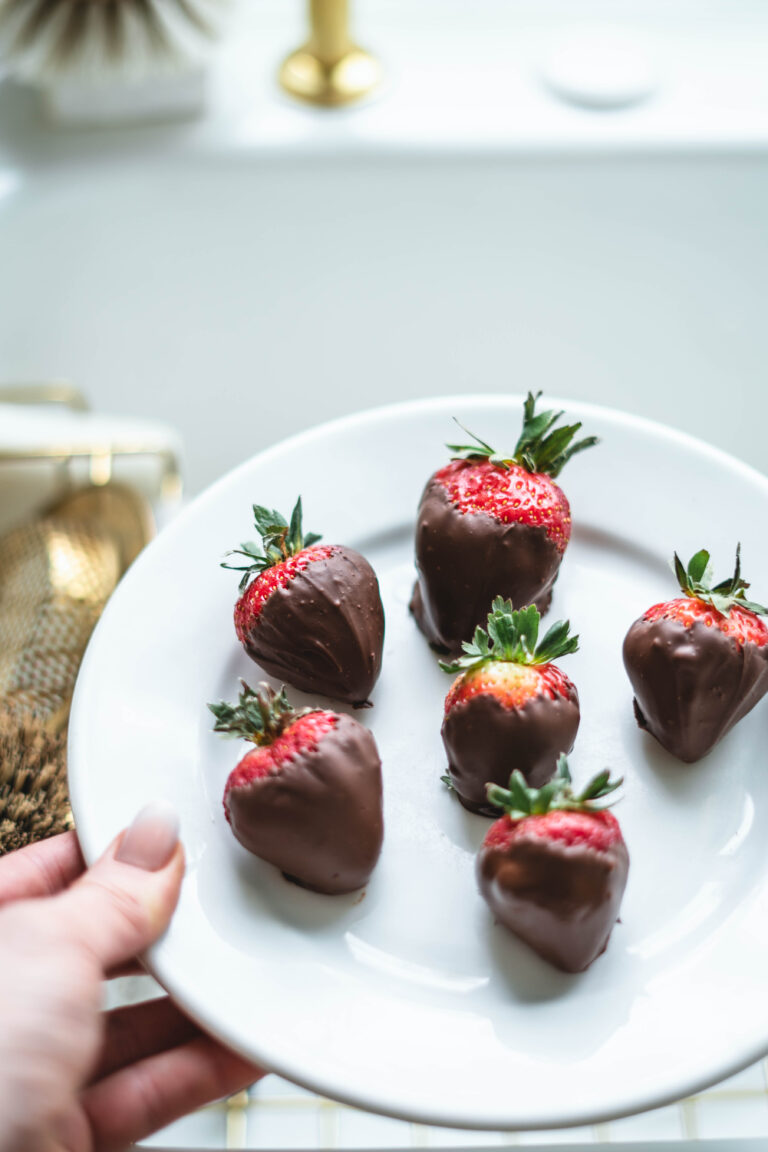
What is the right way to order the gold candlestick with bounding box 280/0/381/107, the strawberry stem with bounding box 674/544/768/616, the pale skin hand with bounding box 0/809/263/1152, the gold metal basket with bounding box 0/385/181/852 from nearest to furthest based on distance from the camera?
the pale skin hand with bounding box 0/809/263/1152 → the strawberry stem with bounding box 674/544/768/616 → the gold metal basket with bounding box 0/385/181/852 → the gold candlestick with bounding box 280/0/381/107

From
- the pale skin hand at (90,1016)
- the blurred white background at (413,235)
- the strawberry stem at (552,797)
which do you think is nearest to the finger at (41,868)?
the pale skin hand at (90,1016)

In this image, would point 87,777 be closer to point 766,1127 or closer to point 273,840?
point 273,840

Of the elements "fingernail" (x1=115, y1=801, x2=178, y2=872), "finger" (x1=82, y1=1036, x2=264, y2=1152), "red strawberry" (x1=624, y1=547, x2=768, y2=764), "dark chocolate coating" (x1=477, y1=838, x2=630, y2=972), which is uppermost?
"red strawberry" (x1=624, y1=547, x2=768, y2=764)

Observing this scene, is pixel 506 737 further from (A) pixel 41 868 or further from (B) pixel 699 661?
(A) pixel 41 868

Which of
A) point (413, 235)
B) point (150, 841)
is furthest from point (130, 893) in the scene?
point (413, 235)

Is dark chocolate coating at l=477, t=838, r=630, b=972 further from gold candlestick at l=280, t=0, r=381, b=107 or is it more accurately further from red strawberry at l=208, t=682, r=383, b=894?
gold candlestick at l=280, t=0, r=381, b=107

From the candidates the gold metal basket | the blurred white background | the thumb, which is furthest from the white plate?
the blurred white background

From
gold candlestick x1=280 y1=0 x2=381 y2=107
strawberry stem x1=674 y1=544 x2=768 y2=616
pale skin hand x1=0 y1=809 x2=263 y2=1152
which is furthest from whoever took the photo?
gold candlestick x1=280 y1=0 x2=381 y2=107
